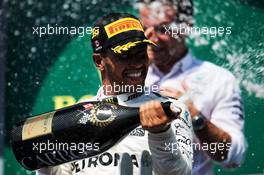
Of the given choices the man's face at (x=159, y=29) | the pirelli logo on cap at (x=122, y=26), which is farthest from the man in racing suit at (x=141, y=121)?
the man's face at (x=159, y=29)

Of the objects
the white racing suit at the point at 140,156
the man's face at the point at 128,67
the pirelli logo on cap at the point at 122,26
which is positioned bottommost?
the white racing suit at the point at 140,156

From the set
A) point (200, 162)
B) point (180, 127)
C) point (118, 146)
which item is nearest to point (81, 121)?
point (118, 146)

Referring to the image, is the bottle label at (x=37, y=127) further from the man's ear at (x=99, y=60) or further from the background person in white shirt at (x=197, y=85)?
the background person in white shirt at (x=197, y=85)

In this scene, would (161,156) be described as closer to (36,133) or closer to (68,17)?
(36,133)

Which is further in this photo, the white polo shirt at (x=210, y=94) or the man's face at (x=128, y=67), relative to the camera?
the white polo shirt at (x=210, y=94)

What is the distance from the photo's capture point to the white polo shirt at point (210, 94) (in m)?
2.26

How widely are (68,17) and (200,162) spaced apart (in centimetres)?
70

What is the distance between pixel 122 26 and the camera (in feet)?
5.67

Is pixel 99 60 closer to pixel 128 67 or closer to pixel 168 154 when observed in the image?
pixel 128 67

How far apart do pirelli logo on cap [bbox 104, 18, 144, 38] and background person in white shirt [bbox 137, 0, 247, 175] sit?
53 centimetres

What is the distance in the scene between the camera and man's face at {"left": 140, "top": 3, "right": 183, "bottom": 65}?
2287 mm

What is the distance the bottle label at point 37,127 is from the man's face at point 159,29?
73 cm

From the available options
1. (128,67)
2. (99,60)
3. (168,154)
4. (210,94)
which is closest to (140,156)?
(168,154)

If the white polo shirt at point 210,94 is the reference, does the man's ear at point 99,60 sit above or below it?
above
